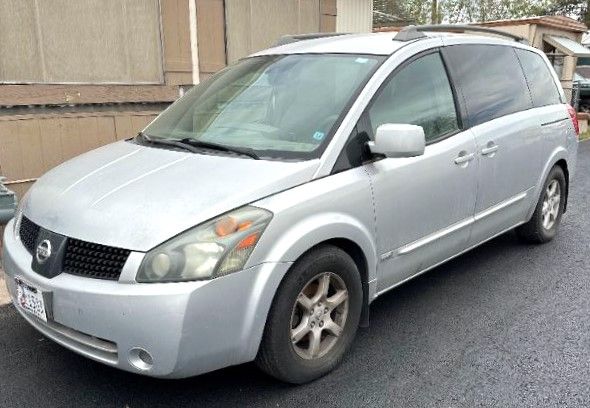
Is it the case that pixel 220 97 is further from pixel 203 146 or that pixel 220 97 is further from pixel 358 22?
pixel 358 22

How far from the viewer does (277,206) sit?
257cm

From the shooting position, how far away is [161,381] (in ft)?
9.56

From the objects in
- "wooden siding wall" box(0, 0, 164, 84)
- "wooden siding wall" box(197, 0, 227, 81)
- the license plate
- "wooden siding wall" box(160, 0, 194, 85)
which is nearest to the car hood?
the license plate

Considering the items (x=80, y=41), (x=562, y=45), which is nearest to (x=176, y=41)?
(x=80, y=41)

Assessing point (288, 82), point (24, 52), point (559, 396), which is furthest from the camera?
point (24, 52)

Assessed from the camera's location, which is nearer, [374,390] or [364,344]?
[374,390]

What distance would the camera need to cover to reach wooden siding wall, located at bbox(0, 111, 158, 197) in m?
5.80

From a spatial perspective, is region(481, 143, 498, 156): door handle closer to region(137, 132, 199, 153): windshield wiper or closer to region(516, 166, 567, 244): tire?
region(516, 166, 567, 244): tire

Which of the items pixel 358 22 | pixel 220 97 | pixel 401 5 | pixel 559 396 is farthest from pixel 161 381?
pixel 401 5

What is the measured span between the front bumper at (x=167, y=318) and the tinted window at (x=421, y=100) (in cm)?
123

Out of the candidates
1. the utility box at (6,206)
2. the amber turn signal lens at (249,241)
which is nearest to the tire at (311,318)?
the amber turn signal lens at (249,241)

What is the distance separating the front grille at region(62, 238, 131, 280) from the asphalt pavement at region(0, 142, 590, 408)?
0.72 meters

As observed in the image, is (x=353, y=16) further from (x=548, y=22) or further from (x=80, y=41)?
(x=548, y=22)

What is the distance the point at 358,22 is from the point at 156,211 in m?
7.65
